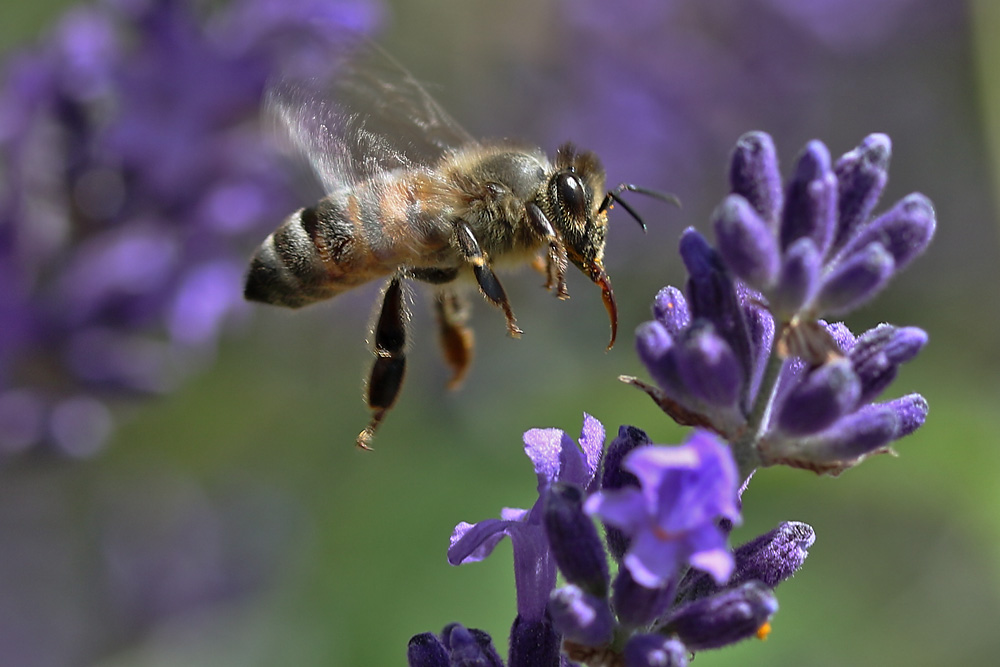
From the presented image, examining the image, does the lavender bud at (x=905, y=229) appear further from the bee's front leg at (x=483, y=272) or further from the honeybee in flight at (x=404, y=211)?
the bee's front leg at (x=483, y=272)

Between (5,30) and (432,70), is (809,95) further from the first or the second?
(5,30)

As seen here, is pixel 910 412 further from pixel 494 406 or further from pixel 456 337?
pixel 494 406

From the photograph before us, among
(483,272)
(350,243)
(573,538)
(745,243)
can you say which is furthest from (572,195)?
(573,538)

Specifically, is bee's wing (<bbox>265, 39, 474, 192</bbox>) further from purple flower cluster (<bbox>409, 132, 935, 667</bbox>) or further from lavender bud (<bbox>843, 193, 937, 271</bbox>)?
lavender bud (<bbox>843, 193, 937, 271</bbox>)

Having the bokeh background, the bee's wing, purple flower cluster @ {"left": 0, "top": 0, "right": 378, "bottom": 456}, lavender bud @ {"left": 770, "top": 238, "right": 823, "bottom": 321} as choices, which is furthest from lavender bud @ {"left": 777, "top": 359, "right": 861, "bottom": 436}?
purple flower cluster @ {"left": 0, "top": 0, "right": 378, "bottom": 456}

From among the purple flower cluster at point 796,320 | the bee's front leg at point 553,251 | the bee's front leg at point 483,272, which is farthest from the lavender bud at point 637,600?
the bee's front leg at point 553,251

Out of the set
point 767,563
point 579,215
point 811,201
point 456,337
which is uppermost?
point 579,215

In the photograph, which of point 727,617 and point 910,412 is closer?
point 727,617
